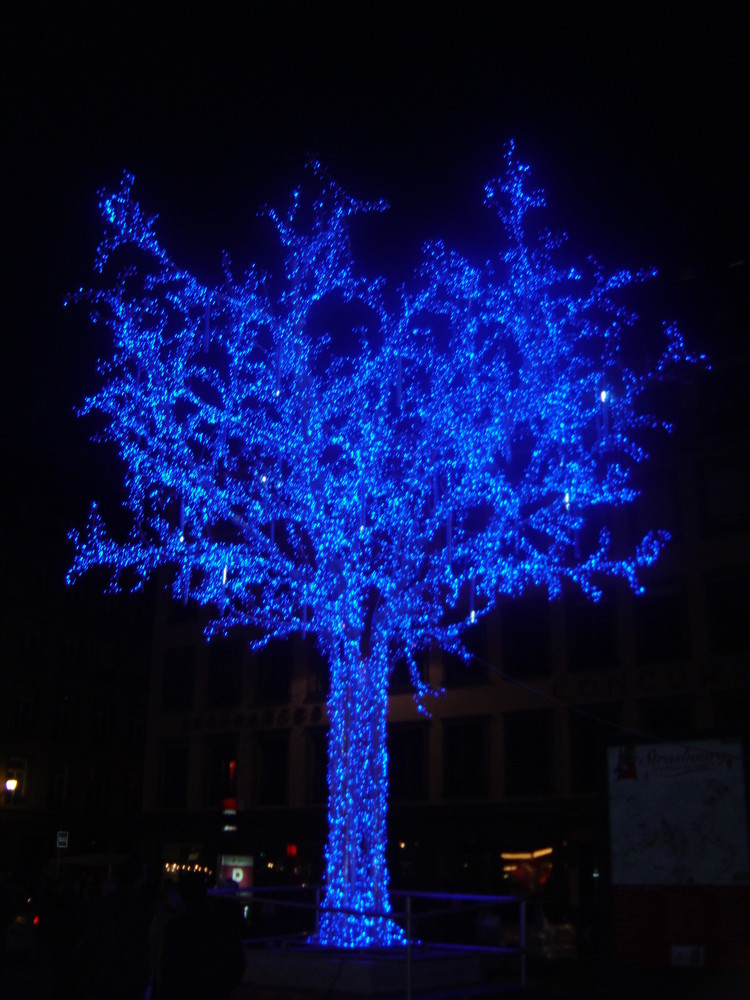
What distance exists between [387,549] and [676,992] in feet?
28.9

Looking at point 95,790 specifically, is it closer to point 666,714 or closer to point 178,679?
point 178,679

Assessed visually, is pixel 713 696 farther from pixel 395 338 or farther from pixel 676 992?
pixel 395 338

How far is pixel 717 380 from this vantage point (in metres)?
28.2

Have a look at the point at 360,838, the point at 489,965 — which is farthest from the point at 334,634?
the point at 489,965

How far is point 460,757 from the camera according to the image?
30.4 meters

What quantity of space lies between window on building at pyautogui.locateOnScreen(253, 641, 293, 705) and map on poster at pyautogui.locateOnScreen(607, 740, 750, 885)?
19.5 metres

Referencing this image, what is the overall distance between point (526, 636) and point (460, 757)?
12.3ft

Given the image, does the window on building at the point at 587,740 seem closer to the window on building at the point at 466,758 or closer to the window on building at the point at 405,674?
the window on building at the point at 466,758

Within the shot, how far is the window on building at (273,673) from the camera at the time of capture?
113 feet

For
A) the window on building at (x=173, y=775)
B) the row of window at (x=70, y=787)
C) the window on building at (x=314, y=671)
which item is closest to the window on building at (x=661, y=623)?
the window on building at (x=314, y=671)

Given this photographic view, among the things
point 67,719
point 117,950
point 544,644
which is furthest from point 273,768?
point 117,950

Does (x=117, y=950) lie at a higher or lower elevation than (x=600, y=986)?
higher

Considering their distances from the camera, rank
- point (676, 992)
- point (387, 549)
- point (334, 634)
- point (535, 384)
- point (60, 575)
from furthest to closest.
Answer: point (60, 575) → point (387, 549) → point (334, 634) → point (535, 384) → point (676, 992)

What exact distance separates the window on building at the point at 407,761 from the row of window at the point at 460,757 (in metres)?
0.03
